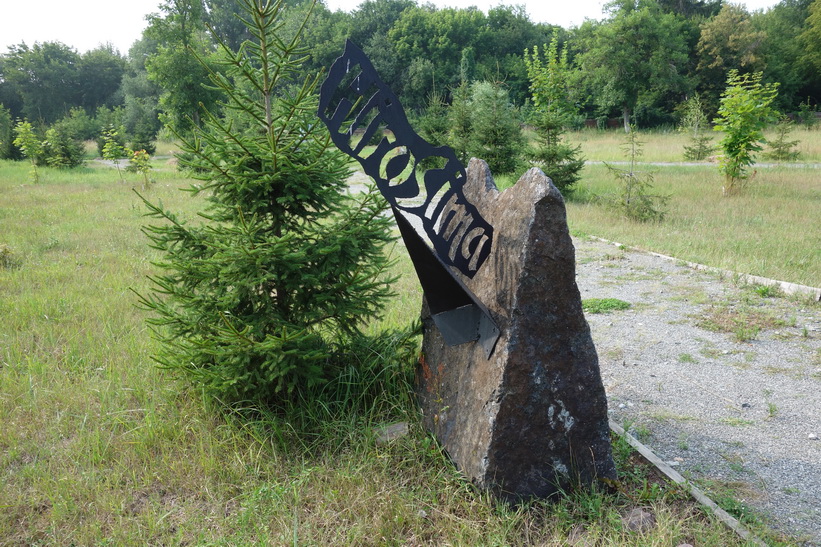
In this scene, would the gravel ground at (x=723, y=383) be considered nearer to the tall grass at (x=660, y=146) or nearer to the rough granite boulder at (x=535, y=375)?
the rough granite boulder at (x=535, y=375)

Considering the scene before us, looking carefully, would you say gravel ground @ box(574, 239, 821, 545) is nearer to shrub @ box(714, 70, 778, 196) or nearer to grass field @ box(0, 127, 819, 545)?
grass field @ box(0, 127, 819, 545)

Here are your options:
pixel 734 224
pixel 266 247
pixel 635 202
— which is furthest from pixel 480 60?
pixel 266 247

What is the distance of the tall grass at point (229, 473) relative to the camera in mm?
2502

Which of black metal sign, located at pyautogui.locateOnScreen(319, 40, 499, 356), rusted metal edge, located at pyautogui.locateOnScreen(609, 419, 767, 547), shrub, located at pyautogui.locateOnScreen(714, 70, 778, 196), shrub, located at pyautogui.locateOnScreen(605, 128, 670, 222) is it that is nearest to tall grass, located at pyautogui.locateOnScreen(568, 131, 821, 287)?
shrub, located at pyautogui.locateOnScreen(605, 128, 670, 222)

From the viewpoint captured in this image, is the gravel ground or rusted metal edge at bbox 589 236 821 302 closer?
the gravel ground

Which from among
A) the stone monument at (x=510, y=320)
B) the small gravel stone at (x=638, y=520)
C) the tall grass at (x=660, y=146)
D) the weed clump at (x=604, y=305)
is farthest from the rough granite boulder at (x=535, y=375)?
the tall grass at (x=660, y=146)

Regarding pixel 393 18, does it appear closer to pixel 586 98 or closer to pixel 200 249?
pixel 586 98

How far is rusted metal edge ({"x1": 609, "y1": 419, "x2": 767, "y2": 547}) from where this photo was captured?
2.46 m

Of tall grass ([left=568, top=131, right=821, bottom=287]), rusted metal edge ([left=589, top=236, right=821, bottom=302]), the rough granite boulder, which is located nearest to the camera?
the rough granite boulder

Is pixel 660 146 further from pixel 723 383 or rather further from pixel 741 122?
pixel 723 383

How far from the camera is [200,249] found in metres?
3.26

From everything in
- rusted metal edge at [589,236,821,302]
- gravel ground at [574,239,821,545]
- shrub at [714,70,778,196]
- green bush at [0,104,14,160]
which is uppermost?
green bush at [0,104,14,160]

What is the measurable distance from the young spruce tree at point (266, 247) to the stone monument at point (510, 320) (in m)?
0.55

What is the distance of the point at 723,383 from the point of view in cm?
428
